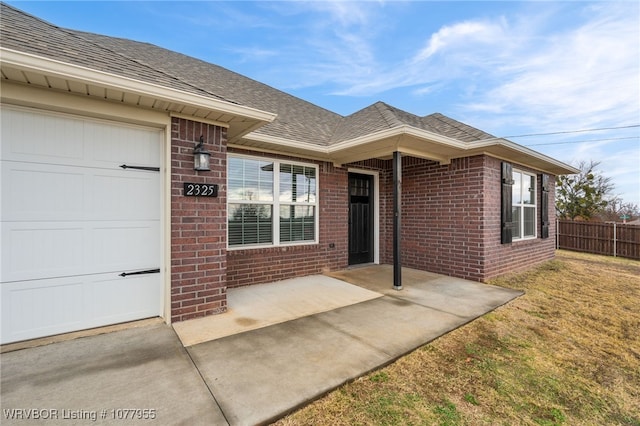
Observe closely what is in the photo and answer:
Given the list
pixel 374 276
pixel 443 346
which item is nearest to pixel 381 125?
pixel 374 276

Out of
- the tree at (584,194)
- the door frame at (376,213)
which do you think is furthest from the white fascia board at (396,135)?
the tree at (584,194)

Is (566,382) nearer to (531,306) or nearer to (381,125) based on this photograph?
(531,306)

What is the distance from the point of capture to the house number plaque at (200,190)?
10.7 feet

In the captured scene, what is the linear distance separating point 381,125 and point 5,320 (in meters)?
5.49

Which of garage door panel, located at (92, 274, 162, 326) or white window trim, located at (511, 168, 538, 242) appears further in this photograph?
white window trim, located at (511, 168, 538, 242)

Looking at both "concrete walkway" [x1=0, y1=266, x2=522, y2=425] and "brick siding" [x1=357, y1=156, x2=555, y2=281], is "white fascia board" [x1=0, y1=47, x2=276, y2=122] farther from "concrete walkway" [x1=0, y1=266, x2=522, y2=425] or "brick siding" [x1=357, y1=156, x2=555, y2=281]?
"brick siding" [x1=357, y1=156, x2=555, y2=281]

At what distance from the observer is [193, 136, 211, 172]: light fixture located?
127 inches

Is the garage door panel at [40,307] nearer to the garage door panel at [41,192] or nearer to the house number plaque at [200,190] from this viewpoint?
the garage door panel at [41,192]

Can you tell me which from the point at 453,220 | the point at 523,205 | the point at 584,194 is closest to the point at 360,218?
the point at 453,220

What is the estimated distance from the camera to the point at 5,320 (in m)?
2.56

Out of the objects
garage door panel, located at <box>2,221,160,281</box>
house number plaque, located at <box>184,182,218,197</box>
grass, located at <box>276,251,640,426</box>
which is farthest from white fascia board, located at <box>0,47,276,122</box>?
grass, located at <box>276,251,640,426</box>

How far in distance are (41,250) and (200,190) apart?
1.66 meters

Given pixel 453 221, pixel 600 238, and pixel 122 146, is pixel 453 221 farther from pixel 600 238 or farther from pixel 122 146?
pixel 600 238

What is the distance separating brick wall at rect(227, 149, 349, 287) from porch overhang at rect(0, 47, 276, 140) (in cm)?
151
